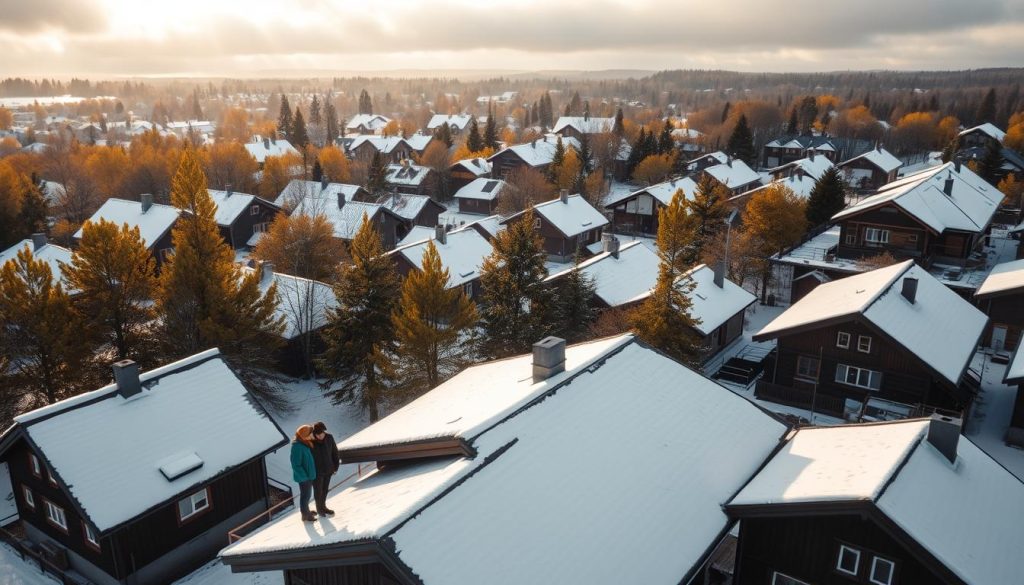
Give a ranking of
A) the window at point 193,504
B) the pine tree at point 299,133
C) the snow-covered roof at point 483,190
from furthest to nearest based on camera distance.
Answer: the pine tree at point 299,133 → the snow-covered roof at point 483,190 → the window at point 193,504

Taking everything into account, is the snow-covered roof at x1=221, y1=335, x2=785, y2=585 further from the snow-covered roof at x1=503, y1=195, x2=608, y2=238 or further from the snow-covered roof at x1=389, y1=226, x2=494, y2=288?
the snow-covered roof at x1=503, y1=195, x2=608, y2=238

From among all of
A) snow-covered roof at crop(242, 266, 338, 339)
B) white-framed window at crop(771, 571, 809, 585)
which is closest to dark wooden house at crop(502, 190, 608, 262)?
snow-covered roof at crop(242, 266, 338, 339)

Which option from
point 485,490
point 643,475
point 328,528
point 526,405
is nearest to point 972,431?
point 643,475

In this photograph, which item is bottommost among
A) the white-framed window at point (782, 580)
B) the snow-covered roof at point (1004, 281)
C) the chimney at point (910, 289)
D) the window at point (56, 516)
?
the window at point (56, 516)

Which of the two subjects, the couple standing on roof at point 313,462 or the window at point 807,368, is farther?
the window at point 807,368

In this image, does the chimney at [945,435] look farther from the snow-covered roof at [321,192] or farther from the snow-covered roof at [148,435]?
the snow-covered roof at [321,192]

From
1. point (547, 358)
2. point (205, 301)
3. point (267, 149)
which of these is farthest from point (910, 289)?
point (267, 149)

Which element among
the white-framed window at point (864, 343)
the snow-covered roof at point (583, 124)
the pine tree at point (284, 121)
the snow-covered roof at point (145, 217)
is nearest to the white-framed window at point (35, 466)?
the white-framed window at point (864, 343)
